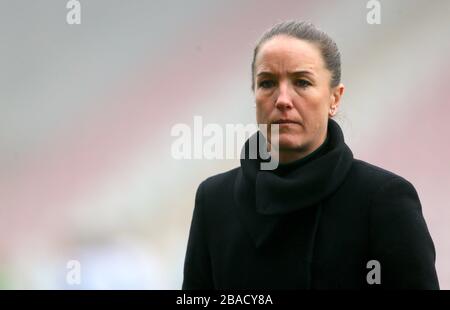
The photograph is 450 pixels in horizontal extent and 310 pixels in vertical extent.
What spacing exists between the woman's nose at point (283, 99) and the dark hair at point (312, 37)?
13 centimetres

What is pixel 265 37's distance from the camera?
4.61ft

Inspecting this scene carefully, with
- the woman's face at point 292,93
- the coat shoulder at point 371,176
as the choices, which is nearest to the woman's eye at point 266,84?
the woman's face at point 292,93

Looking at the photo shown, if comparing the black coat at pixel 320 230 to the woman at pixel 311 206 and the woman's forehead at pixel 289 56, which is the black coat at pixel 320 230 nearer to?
the woman at pixel 311 206

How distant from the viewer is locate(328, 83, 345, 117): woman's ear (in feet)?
4.68

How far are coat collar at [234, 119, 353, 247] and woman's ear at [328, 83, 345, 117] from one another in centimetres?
2

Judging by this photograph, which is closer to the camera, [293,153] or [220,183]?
[293,153]

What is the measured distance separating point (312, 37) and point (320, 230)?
1.47 feet

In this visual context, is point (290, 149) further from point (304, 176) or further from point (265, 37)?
point (265, 37)

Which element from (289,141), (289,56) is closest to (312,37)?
(289,56)

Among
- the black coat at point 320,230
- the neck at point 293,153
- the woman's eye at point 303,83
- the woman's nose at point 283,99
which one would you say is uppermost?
the woman's eye at point 303,83

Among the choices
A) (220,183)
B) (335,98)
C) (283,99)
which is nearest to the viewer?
(283,99)

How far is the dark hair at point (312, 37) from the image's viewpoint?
136 cm

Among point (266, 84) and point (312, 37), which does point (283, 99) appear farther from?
point (312, 37)

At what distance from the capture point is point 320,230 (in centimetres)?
131
